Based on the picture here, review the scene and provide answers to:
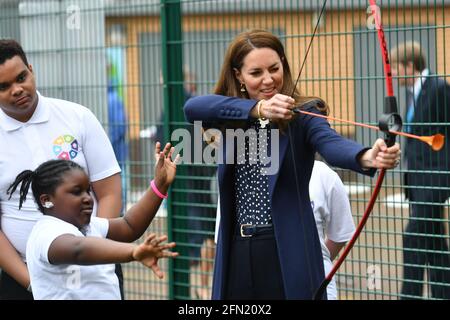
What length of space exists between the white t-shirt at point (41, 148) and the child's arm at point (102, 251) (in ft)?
2.33

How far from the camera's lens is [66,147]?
405cm

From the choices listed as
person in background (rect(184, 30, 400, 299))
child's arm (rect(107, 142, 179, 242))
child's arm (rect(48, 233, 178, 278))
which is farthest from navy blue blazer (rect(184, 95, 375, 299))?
child's arm (rect(48, 233, 178, 278))

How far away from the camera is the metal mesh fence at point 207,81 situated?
5.38 meters

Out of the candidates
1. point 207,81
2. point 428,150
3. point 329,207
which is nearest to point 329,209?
point 329,207

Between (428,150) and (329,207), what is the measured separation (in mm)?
1341

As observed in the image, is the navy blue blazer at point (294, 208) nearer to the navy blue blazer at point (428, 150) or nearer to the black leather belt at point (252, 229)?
the black leather belt at point (252, 229)

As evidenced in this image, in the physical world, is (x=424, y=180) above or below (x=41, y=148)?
below

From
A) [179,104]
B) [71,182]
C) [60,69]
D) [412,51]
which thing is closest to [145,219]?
[71,182]

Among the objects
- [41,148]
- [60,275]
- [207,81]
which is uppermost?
[207,81]

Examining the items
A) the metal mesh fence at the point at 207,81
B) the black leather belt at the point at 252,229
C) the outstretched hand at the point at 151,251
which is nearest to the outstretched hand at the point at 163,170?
the black leather belt at the point at 252,229

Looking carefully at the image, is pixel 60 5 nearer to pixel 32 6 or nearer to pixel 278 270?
pixel 32 6

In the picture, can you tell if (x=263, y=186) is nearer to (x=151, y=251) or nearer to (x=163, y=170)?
(x=163, y=170)

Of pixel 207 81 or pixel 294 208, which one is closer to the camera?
pixel 294 208

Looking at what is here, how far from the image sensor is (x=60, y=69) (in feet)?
23.6
